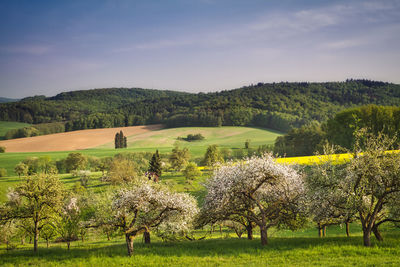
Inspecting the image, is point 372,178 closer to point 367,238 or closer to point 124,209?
point 367,238

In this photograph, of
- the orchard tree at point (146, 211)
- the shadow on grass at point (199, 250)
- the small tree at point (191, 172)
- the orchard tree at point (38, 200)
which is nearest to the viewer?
the shadow on grass at point (199, 250)

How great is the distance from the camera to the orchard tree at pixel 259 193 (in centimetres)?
1900

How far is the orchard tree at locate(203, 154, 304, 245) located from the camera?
62.3 feet

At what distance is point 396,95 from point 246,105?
106998mm

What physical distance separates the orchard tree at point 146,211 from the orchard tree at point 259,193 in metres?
1.93

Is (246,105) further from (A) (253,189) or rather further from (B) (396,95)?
(A) (253,189)

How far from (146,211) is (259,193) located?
8077mm

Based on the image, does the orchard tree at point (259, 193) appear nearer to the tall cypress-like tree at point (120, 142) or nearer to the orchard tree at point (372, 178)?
the orchard tree at point (372, 178)

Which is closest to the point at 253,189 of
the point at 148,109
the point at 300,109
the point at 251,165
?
the point at 251,165

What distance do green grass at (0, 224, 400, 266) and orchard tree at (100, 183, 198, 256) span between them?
1.60 m

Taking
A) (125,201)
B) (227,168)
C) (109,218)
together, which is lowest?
(109,218)

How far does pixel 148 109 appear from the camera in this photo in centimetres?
19150

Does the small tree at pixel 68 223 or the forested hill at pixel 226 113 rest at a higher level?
the forested hill at pixel 226 113

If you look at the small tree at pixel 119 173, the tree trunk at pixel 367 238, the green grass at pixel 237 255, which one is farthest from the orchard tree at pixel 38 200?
the small tree at pixel 119 173
